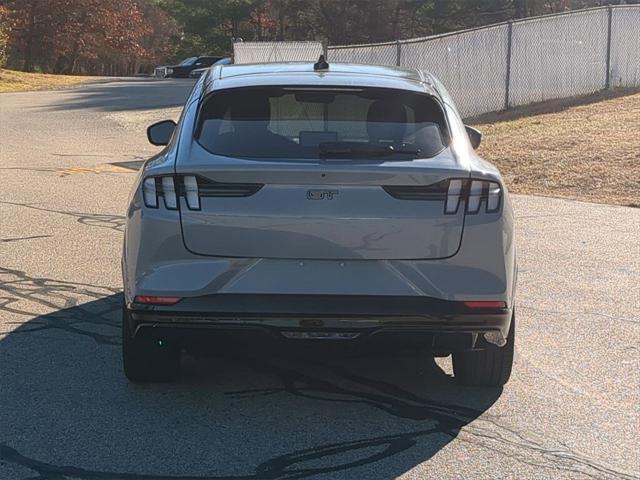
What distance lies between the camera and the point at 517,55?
2100 cm

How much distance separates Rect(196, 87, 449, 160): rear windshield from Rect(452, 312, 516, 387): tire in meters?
1.11

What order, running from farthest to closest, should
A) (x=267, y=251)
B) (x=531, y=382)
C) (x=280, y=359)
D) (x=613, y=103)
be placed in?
(x=613, y=103)
(x=280, y=359)
(x=531, y=382)
(x=267, y=251)

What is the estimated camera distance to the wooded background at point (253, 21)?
5028 centimetres

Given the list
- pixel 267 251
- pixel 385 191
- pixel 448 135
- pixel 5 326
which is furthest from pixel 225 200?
pixel 5 326

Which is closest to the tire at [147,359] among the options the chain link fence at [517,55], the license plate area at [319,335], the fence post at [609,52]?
the license plate area at [319,335]

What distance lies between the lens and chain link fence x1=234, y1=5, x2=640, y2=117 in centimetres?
1958

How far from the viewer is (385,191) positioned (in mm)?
4582

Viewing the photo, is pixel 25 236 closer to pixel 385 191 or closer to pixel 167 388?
pixel 167 388

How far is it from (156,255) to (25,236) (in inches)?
208

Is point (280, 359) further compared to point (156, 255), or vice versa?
point (280, 359)

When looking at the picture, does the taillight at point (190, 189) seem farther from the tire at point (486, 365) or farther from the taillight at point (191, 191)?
the tire at point (486, 365)

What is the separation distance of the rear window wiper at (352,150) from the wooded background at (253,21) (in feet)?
142

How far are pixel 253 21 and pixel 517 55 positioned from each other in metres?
40.4

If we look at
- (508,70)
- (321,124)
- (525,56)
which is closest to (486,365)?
(321,124)
